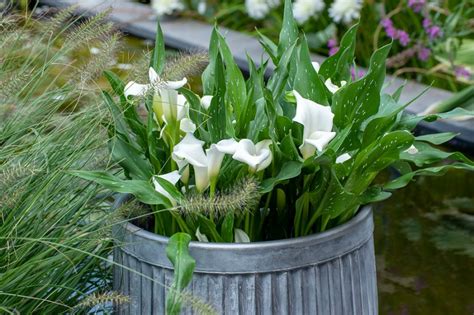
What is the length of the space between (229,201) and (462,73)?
318 cm

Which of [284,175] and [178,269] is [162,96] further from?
[178,269]

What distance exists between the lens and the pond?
2.95m

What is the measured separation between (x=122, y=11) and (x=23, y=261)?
16.8ft

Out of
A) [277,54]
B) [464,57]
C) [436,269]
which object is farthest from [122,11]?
[277,54]

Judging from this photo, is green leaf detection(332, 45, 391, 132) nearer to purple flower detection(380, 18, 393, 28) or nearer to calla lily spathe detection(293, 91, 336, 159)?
calla lily spathe detection(293, 91, 336, 159)

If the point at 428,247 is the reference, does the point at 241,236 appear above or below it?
above

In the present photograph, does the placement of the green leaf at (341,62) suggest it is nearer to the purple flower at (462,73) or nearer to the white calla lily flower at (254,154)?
the white calla lily flower at (254,154)

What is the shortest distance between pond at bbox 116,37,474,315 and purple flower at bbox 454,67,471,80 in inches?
30.1

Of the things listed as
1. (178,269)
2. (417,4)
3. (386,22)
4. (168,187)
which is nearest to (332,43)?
(386,22)

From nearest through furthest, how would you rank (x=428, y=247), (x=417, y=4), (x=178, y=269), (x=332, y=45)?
(x=178, y=269) < (x=428, y=247) < (x=417, y=4) < (x=332, y=45)

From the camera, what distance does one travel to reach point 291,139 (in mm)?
1755

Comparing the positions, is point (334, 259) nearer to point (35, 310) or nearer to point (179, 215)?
point (179, 215)

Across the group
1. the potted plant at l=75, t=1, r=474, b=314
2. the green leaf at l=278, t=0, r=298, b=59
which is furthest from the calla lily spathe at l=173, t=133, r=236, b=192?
the green leaf at l=278, t=0, r=298, b=59

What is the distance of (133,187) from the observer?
5.90 ft
